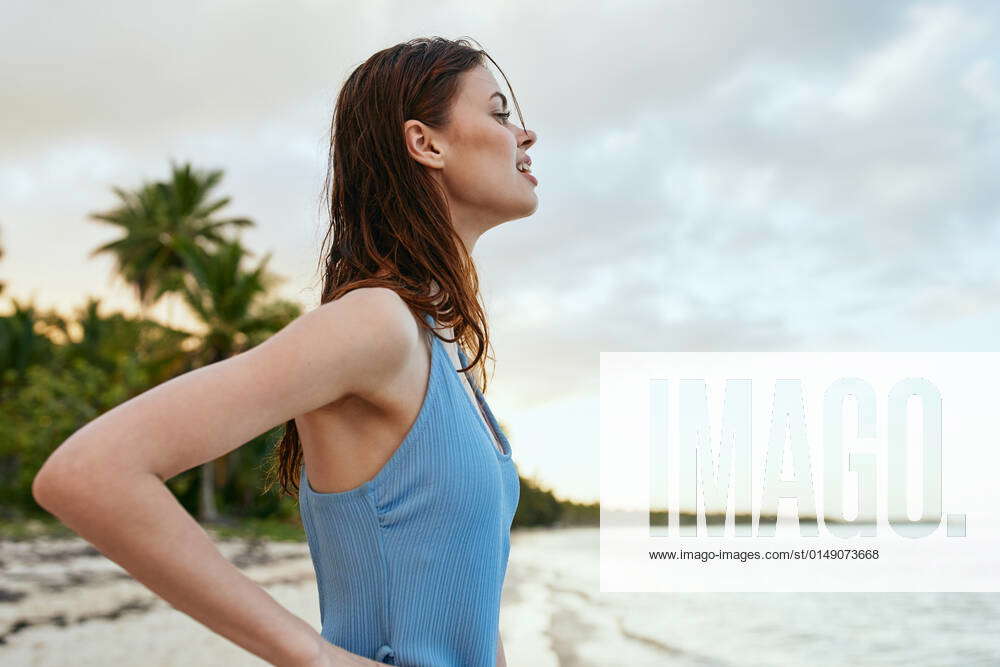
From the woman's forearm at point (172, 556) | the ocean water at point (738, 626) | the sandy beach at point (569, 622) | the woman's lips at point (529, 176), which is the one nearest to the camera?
the woman's forearm at point (172, 556)

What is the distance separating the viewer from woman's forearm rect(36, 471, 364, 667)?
0.80m

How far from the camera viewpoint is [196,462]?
0.81 m

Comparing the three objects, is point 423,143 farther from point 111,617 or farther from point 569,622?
point 569,622

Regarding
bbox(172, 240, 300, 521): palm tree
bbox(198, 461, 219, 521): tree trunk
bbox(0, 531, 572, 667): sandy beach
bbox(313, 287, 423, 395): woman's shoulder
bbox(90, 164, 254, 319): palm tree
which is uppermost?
bbox(90, 164, 254, 319): palm tree

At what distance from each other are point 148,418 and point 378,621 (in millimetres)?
332

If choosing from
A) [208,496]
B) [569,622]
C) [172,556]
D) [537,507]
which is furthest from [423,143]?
[537,507]

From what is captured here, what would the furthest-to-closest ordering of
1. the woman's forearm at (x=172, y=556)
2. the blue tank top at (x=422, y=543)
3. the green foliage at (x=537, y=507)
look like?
the green foliage at (x=537, y=507) < the blue tank top at (x=422, y=543) < the woman's forearm at (x=172, y=556)

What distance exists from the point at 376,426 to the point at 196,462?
21cm

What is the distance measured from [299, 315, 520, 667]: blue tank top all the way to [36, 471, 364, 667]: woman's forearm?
0.12m

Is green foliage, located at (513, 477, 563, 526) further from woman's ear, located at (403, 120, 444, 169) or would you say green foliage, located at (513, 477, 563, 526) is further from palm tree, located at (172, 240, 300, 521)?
woman's ear, located at (403, 120, 444, 169)

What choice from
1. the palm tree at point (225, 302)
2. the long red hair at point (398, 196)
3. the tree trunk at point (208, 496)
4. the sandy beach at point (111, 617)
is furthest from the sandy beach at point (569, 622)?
the long red hair at point (398, 196)

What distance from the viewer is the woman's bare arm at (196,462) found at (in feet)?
2.62

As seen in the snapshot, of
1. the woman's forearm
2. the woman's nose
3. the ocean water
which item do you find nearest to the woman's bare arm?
the woman's forearm

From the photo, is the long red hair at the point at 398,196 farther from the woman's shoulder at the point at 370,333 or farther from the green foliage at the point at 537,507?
the green foliage at the point at 537,507
